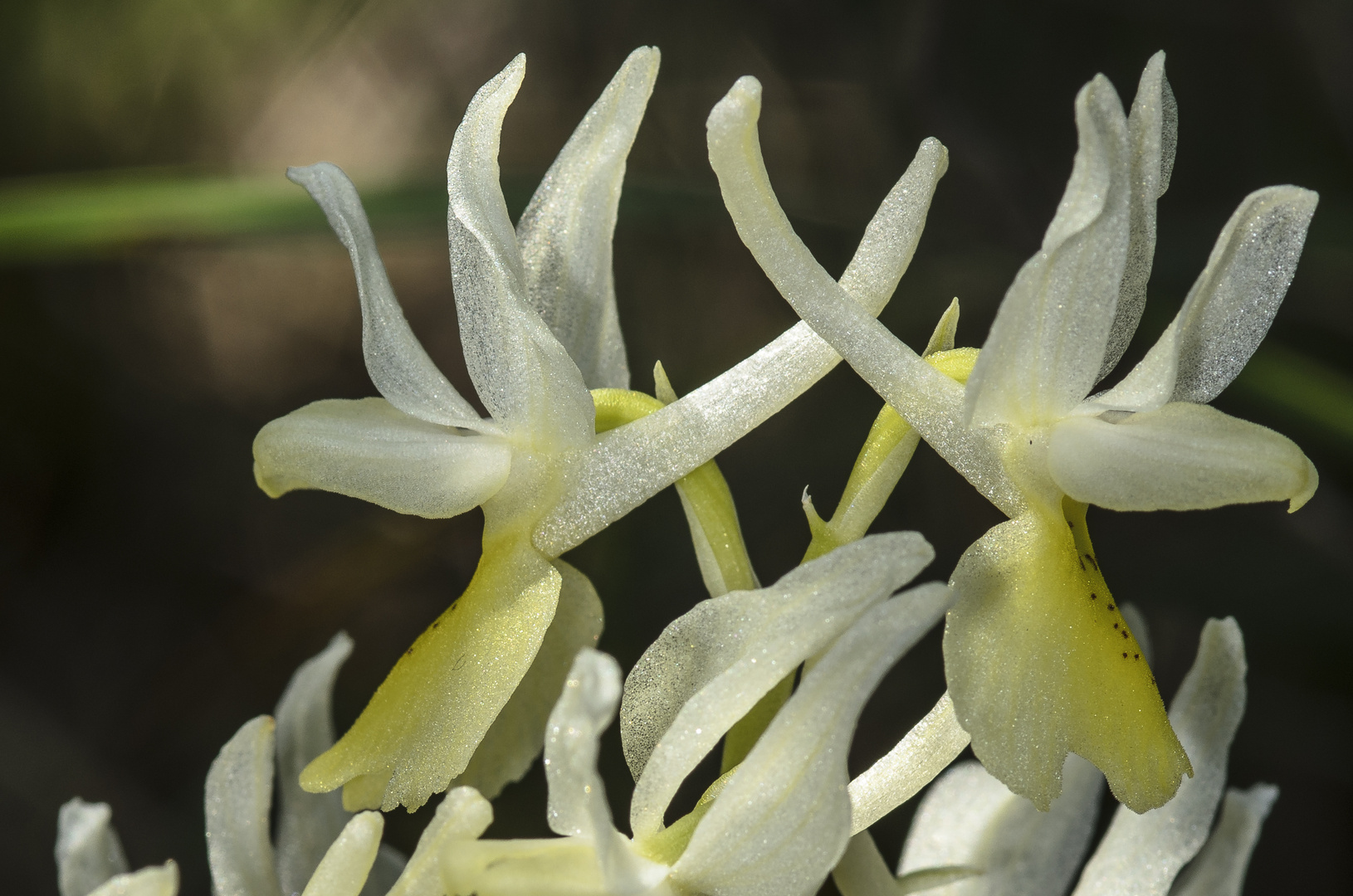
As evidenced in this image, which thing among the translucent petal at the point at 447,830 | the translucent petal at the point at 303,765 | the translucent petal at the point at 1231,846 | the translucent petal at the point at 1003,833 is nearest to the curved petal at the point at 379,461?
the translucent petal at the point at 447,830

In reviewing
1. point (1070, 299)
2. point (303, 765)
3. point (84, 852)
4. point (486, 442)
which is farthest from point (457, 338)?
point (1070, 299)

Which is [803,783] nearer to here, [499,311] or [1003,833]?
[499,311]

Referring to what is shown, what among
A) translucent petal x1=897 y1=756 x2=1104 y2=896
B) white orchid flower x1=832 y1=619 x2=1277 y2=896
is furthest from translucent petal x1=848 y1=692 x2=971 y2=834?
translucent petal x1=897 y1=756 x2=1104 y2=896

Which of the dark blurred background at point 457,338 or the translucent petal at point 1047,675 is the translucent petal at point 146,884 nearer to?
the translucent petal at point 1047,675

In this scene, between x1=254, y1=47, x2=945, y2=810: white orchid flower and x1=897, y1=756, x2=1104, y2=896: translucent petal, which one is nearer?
x1=254, y1=47, x2=945, y2=810: white orchid flower

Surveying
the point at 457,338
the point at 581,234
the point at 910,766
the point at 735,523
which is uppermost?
the point at 457,338

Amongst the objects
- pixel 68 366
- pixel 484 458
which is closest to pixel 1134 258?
pixel 484 458

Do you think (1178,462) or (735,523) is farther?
(735,523)

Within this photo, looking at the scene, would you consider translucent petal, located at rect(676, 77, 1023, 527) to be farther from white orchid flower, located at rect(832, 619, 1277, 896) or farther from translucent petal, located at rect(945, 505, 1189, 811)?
white orchid flower, located at rect(832, 619, 1277, 896)
